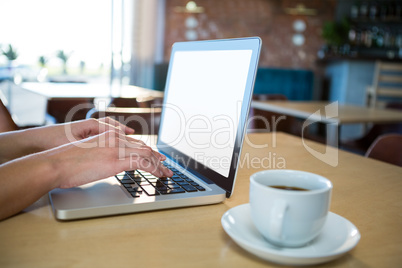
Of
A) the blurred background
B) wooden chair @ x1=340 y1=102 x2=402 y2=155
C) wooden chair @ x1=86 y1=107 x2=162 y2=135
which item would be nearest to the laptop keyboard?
wooden chair @ x1=86 y1=107 x2=162 y2=135

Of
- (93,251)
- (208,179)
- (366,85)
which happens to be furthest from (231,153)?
(366,85)

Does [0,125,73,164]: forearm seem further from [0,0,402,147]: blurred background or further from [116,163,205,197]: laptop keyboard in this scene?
[0,0,402,147]: blurred background

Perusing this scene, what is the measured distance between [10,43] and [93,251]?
5.23 meters

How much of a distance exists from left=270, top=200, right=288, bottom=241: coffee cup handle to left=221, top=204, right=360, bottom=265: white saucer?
2cm

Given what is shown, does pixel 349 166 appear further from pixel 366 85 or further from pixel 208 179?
pixel 366 85

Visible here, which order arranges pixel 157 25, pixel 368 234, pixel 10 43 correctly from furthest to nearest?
1. pixel 157 25
2. pixel 10 43
3. pixel 368 234

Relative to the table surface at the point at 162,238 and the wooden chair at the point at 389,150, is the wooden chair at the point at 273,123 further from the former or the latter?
the table surface at the point at 162,238

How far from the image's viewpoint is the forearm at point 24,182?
53 centimetres

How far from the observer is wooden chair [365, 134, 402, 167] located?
49.6 inches

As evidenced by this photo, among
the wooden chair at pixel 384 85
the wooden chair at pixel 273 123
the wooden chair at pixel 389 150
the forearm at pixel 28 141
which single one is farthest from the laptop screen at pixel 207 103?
the wooden chair at pixel 384 85

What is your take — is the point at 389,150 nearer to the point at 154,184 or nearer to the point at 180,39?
the point at 154,184

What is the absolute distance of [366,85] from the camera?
5.39m

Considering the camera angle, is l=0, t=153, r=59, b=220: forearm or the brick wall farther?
the brick wall

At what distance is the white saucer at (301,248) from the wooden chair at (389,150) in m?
0.84
